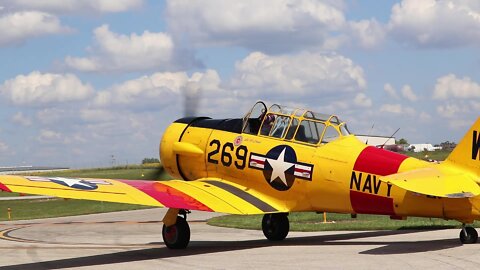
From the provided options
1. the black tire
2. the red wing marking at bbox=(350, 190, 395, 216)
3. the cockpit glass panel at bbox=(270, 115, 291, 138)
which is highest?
the cockpit glass panel at bbox=(270, 115, 291, 138)

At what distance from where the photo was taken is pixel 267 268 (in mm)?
11617

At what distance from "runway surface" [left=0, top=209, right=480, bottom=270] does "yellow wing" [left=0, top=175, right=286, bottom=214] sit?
33.9 inches

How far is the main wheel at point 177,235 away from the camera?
15.3 metres

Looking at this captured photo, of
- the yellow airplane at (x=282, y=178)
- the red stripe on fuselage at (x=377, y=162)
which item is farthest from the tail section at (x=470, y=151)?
the red stripe on fuselage at (x=377, y=162)

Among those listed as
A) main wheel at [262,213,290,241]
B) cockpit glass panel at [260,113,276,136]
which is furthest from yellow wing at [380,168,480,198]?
main wheel at [262,213,290,241]

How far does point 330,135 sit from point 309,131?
475 millimetres

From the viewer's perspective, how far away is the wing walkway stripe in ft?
50.2

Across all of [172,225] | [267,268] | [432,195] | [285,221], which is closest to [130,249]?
[172,225]

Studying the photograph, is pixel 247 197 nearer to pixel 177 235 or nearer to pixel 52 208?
pixel 177 235

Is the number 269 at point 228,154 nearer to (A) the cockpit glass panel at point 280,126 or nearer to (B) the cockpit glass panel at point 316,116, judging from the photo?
(A) the cockpit glass panel at point 280,126

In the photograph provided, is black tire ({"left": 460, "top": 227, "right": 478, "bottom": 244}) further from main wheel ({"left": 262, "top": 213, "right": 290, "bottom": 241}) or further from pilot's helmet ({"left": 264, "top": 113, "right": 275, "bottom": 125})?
pilot's helmet ({"left": 264, "top": 113, "right": 275, "bottom": 125})

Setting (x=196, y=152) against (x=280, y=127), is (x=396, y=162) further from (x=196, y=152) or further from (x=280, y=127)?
(x=196, y=152)

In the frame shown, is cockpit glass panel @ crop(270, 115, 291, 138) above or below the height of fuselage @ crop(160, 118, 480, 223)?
above

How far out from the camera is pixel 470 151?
42.6 ft
